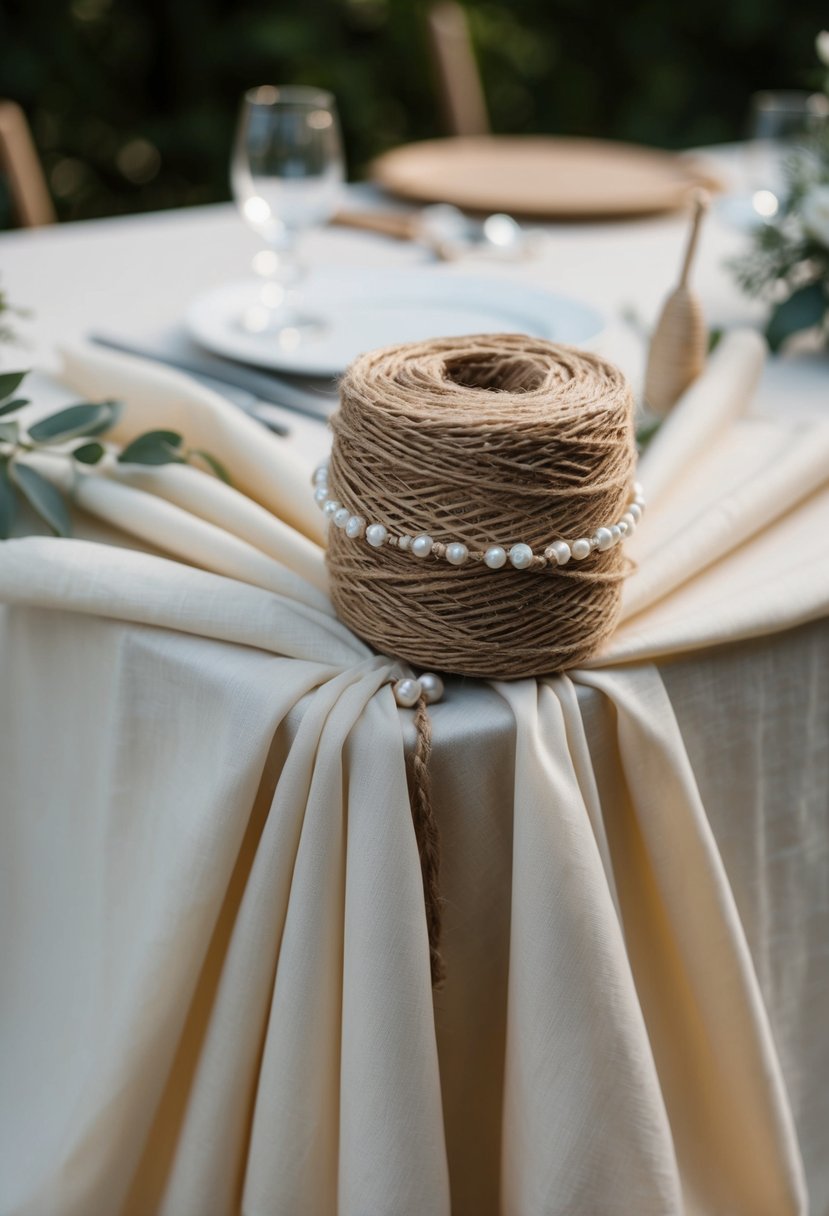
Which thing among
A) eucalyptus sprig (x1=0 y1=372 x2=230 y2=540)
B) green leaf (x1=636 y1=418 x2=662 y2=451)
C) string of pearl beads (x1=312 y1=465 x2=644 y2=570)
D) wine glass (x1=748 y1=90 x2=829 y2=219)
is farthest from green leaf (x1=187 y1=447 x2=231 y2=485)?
wine glass (x1=748 y1=90 x2=829 y2=219)

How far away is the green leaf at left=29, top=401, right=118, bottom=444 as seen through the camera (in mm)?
814

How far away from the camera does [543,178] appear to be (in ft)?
5.92

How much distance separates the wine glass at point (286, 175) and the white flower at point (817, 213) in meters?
0.46

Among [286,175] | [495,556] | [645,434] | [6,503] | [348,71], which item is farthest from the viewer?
[348,71]

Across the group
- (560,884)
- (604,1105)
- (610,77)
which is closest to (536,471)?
(560,884)

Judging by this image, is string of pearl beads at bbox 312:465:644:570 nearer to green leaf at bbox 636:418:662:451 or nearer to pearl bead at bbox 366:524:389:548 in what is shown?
pearl bead at bbox 366:524:389:548

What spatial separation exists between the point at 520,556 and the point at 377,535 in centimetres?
7

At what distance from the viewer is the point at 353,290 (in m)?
1.28

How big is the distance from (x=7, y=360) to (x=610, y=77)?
3573mm

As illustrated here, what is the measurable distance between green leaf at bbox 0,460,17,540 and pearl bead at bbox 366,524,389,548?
264mm

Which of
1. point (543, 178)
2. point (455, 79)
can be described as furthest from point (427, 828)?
point (455, 79)

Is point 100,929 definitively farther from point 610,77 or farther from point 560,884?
point 610,77

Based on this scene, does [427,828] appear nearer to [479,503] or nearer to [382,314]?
[479,503]

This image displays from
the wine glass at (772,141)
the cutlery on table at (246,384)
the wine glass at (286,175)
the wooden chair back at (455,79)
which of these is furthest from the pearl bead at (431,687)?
the wooden chair back at (455,79)
